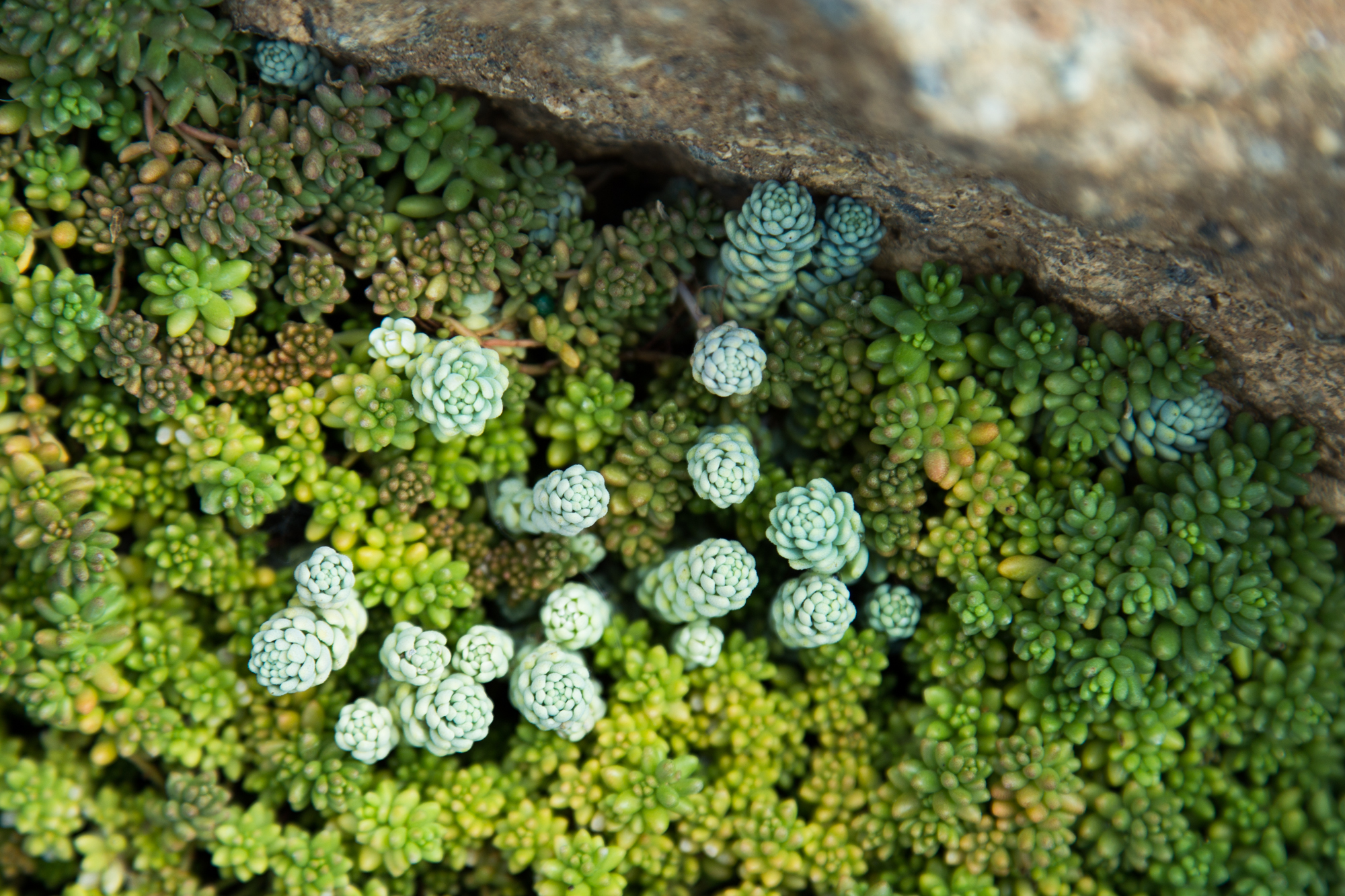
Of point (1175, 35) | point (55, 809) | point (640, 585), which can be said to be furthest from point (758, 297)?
point (55, 809)

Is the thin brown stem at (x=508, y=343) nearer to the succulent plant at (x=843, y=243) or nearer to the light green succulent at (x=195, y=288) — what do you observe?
the light green succulent at (x=195, y=288)

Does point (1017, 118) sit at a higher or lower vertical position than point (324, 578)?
higher

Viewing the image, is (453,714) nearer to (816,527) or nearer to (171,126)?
(816,527)

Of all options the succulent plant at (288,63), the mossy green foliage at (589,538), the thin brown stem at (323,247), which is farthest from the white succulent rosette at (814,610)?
the succulent plant at (288,63)

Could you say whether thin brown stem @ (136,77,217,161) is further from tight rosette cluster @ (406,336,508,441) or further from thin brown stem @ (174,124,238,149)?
tight rosette cluster @ (406,336,508,441)

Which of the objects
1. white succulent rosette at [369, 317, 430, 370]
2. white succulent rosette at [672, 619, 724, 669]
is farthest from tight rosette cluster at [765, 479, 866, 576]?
white succulent rosette at [369, 317, 430, 370]

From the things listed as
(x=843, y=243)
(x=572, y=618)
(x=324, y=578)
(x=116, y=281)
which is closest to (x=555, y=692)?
(x=572, y=618)
